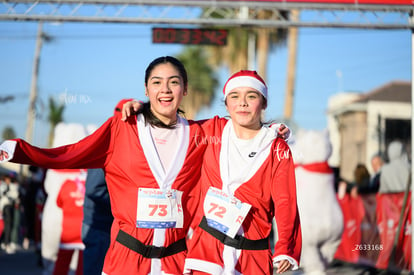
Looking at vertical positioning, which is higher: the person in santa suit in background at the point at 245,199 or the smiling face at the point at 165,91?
the smiling face at the point at 165,91

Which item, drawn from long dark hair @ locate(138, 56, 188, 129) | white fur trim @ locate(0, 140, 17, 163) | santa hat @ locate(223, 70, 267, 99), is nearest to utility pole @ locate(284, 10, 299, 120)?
santa hat @ locate(223, 70, 267, 99)

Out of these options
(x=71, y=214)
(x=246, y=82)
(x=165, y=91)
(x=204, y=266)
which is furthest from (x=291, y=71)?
(x=204, y=266)

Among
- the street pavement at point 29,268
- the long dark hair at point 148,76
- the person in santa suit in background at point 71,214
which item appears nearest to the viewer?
the long dark hair at point 148,76

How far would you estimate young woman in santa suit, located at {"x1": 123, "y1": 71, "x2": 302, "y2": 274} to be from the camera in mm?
3684

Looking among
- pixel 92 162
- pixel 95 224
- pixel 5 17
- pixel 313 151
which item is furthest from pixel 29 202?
pixel 92 162

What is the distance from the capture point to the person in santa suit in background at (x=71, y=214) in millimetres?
6438

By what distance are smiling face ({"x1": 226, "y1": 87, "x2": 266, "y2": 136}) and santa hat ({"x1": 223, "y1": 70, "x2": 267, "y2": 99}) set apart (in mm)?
28

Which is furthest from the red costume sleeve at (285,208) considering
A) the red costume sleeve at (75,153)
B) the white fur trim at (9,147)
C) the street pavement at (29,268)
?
the street pavement at (29,268)

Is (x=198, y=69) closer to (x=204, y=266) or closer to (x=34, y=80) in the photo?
(x=34, y=80)

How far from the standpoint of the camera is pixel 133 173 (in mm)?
3719

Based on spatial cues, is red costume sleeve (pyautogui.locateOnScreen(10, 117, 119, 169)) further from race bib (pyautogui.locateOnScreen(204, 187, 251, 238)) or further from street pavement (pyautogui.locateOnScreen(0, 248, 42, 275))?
street pavement (pyautogui.locateOnScreen(0, 248, 42, 275))

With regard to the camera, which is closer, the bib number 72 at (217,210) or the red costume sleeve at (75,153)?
the red costume sleeve at (75,153)

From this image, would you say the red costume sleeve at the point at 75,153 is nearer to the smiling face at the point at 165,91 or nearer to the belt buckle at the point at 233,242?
the smiling face at the point at 165,91

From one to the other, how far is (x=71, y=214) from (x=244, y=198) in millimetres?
3453
